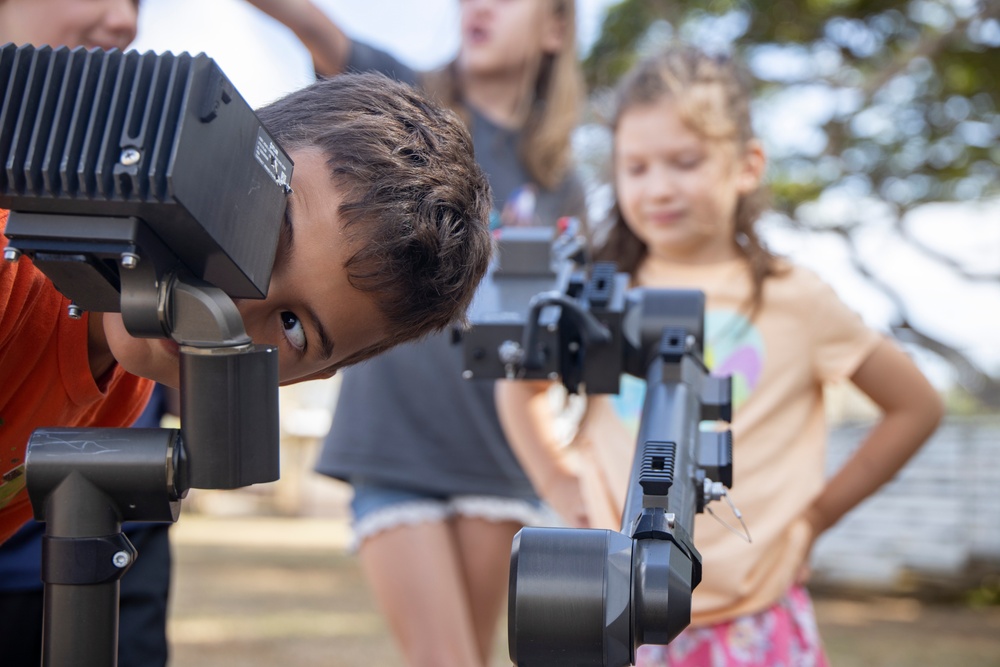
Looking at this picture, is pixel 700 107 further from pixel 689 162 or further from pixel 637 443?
pixel 637 443

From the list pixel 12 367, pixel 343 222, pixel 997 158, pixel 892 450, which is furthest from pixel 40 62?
pixel 997 158

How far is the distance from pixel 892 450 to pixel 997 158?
7.01 metres

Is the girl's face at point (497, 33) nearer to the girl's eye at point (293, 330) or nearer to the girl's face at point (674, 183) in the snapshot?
the girl's face at point (674, 183)

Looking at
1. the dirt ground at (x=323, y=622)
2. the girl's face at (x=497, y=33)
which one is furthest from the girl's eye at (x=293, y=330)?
the dirt ground at (x=323, y=622)

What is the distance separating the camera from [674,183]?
2.20 metres

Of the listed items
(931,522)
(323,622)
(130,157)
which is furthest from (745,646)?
(931,522)

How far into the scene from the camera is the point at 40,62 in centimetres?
80

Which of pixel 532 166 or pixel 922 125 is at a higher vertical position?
pixel 532 166

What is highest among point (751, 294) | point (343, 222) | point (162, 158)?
point (162, 158)

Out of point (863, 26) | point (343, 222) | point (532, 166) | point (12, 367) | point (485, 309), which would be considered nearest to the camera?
point (343, 222)

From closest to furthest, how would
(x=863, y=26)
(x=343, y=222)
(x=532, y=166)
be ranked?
(x=343, y=222), (x=532, y=166), (x=863, y=26)

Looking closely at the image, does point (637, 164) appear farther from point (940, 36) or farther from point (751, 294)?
point (940, 36)

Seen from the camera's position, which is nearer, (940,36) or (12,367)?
(12,367)

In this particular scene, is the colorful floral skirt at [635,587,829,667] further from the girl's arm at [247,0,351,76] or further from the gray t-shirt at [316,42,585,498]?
the girl's arm at [247,0,351,76]
